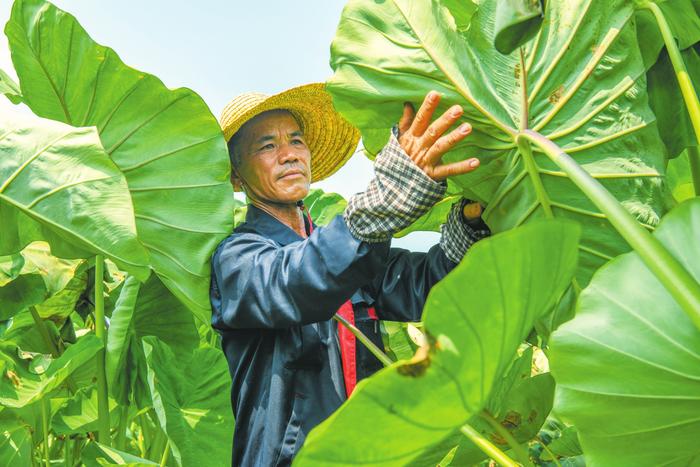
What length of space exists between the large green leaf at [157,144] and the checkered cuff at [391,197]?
386 mm

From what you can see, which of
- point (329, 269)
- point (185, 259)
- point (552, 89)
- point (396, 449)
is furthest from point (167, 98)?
point (396, 449)

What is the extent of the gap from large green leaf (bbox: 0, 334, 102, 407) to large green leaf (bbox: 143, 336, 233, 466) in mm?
127

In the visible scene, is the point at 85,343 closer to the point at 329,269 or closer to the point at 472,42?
the point at 329,269

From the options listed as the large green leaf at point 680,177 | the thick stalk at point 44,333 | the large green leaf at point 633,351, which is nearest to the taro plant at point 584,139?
the large green leaf at point 633,351

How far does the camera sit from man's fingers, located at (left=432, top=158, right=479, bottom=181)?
972 mm

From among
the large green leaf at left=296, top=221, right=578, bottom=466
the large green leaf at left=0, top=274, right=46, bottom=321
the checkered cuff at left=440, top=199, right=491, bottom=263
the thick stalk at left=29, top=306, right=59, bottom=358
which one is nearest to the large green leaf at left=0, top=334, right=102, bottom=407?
the large green leaf at left=0, top=274, right=46, bottom=321

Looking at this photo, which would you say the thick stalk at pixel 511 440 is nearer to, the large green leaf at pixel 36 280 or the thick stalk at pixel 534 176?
the thick stalk at pixel 534 176

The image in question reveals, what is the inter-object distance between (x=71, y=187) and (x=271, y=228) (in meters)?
0.45

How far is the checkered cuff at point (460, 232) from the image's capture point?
1.25 m

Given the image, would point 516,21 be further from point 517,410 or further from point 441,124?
point 517,410

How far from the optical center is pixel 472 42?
0.94 meters

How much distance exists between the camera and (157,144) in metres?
1.38

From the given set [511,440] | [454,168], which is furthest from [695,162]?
[511,440]

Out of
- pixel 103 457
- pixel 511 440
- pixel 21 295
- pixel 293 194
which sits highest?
pixel 293 194
